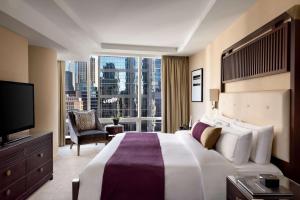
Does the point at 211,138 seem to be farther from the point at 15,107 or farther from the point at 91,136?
the point at 91,136

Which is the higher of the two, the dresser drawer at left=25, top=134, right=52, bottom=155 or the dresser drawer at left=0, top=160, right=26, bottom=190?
the dresser drawer at left=25, top=134, right=52, bottom=155

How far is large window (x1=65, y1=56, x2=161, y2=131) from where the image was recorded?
20.4ft

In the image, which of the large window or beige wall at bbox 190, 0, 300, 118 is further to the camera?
the large window

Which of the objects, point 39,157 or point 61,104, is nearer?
point 39,157

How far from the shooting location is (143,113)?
6504mm

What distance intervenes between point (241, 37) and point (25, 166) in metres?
3.49

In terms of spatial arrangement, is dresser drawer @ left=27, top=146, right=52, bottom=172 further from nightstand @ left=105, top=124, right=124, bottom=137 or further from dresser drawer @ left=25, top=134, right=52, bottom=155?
nightstand @ left=105, top=124, right=124, bottom=137

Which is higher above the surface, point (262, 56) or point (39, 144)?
point (262, 56)

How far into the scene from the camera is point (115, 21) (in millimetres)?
3771

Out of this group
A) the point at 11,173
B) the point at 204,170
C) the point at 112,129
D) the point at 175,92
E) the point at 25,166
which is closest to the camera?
the point at 204,170

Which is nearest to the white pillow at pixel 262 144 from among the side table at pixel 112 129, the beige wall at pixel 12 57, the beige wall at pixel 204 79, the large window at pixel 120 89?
the beige wall at pixel 204 79

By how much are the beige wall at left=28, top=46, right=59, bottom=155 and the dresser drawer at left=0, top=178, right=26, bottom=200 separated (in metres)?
1.59

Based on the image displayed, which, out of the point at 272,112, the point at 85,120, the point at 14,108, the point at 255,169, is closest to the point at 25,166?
the point at 14,108

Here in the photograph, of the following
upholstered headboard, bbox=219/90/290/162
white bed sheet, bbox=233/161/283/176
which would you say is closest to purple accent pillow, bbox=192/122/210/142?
upholstered headboard, bbox=219/90/290/162
